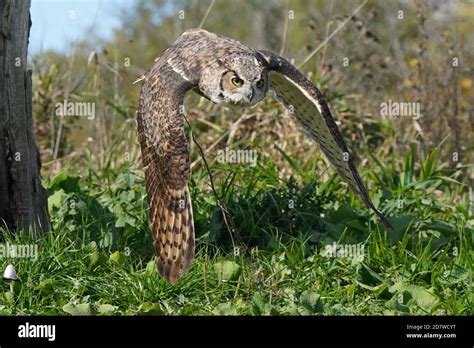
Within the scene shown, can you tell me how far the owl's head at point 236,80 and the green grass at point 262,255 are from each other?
3.26ft

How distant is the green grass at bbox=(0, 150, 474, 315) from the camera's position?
6000 mm

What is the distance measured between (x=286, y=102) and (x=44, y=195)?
2.00 meters

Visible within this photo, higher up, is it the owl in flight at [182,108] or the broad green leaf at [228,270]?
the owl in flight at [182,108]

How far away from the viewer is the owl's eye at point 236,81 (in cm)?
655

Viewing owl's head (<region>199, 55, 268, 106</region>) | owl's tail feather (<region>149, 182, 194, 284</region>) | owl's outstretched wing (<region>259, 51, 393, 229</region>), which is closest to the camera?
owl's tail feather (<region>149, 182, 194, 284</region>)

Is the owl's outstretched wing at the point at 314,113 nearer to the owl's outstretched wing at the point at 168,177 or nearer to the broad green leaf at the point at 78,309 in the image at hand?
the owl's outstretched wing at the point at 168,177

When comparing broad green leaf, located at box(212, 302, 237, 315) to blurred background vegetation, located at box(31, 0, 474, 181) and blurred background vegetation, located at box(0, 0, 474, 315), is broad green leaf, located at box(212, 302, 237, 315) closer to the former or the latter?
blurred background vegetation, located at box(0, 0, 474, 315)

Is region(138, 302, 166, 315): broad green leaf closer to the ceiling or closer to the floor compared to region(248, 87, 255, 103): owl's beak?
closer to the floor

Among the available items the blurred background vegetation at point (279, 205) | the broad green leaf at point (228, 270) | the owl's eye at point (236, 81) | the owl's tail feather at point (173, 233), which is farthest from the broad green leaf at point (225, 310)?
the owl's eye at point (236, 81)

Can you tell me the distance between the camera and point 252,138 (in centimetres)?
961

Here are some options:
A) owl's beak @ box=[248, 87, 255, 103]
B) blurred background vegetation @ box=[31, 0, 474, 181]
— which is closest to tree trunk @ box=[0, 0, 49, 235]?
owl's beak @ box=[248, 87, 255, 103]

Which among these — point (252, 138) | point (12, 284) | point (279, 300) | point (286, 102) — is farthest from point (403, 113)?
point (12, 284)

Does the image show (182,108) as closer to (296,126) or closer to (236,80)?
(236,80)

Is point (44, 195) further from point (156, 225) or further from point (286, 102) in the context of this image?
point (286, 102)
